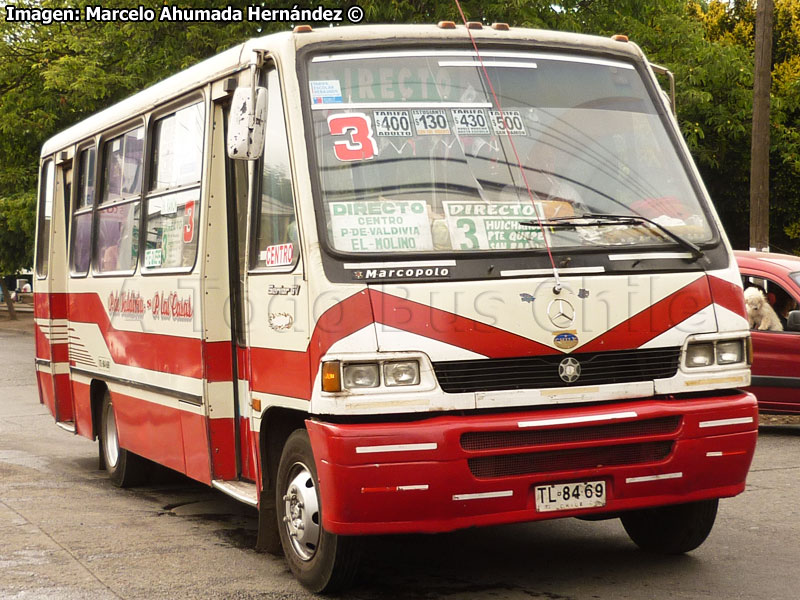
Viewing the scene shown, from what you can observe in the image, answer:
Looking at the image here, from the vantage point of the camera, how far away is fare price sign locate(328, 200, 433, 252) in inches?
223

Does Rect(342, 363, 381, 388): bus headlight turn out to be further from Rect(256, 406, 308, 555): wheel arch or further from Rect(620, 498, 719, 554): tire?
Rect(620, 498, 719, 554): tire

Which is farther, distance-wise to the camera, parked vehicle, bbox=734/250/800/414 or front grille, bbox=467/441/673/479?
parked vehicle, bbox=734/250/800/414

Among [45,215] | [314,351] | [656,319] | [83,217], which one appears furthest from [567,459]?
[45,215]

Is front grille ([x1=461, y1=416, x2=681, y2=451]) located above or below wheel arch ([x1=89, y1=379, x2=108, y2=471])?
above

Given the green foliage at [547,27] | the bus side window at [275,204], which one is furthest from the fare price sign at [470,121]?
the green foliage at [547,27]

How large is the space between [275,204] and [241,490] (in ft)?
5.56

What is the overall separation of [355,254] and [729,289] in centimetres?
188

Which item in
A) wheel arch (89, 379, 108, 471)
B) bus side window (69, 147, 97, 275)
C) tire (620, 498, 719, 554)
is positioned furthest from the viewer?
bus side window (69, 147, 97, 275)

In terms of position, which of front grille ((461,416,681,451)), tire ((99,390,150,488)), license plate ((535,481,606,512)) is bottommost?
tire ((99,390,150,488))

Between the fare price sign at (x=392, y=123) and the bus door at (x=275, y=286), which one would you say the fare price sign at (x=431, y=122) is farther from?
the bus door at (x=275, y=286)

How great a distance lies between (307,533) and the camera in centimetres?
596

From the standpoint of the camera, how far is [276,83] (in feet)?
20.3

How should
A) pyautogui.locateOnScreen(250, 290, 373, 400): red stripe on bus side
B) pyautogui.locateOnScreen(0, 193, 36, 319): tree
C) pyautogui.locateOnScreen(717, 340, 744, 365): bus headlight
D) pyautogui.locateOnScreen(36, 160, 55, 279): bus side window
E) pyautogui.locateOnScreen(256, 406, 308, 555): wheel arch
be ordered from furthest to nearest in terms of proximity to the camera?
pyautogui.locateOnScreen(0, 193, 36, 319): tree → pyautogui.locateOnScreen(36, 160, 55, 279): bus side window → pyautogui.locateOnScreen(256, 406, 308, 555): wheel arch → pyautogui.locateOnScreen(717, 340, 744, 365): bus headlight → pyautogui.locateOnScreen(250, 290, 373, 400): red stripe on bus side

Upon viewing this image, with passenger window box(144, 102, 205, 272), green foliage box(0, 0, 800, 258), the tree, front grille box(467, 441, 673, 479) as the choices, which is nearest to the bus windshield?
front grille box(467, 441, 673, 479)
